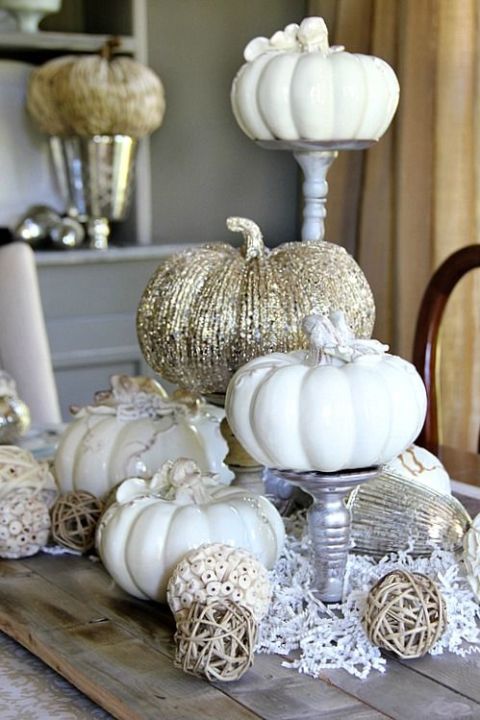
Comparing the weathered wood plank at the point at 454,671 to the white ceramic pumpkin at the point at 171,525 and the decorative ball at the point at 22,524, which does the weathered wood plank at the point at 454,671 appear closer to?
the white ceramic pumpkin at the point at 171,525

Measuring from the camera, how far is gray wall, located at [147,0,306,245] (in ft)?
10.0

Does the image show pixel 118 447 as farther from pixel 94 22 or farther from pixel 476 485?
pixel 94 22

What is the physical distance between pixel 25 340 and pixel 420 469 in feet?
3.53

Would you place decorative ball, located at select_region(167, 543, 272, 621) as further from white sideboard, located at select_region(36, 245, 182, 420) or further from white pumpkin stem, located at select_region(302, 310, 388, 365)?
white sideboard, located at select_region(36, 245, 182, 420)

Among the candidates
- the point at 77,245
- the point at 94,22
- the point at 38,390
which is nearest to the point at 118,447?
the point at 38,390

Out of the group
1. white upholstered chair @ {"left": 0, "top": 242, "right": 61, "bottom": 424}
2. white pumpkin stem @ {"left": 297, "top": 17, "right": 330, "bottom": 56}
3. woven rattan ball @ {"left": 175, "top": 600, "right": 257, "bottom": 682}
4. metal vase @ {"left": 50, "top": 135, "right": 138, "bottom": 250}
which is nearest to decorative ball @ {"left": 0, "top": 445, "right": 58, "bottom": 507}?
woven rattan ball @ {"left": 175, "top": 600, "right": 257, "bottom": 682}

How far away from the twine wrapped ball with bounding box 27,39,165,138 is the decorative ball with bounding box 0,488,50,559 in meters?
1.81

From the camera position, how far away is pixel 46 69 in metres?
2.83

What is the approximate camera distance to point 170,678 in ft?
2.72

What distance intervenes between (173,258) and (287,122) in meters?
0.20

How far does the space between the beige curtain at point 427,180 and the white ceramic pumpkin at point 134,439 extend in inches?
65.0

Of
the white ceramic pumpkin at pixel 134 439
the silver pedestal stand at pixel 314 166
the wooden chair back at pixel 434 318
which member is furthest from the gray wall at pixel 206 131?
the white ceramic pumpkin at pixel 134 439

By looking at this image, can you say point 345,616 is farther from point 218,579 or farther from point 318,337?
point 318,337

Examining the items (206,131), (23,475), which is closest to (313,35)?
(23,475)
